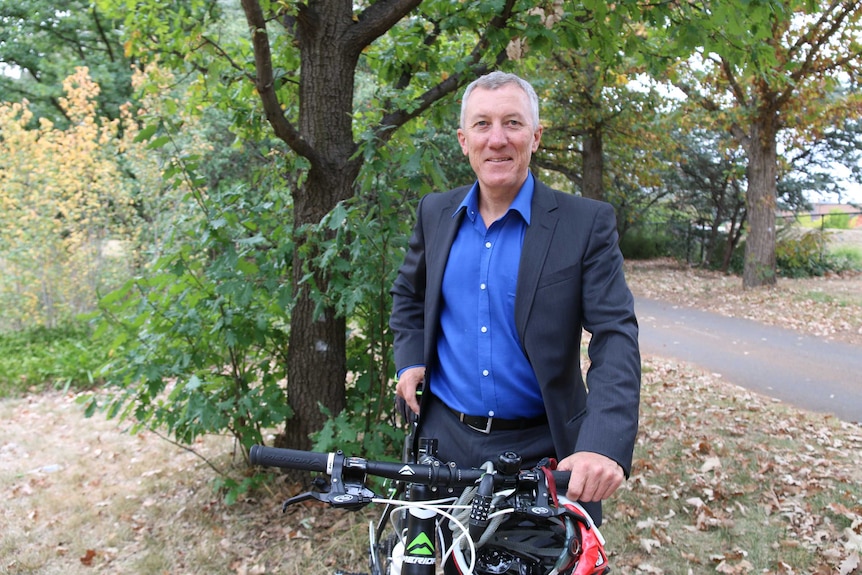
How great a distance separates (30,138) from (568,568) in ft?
36.7

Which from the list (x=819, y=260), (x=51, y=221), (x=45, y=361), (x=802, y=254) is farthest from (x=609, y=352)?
(x=819, y=260)

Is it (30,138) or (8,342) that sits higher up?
(30,138)

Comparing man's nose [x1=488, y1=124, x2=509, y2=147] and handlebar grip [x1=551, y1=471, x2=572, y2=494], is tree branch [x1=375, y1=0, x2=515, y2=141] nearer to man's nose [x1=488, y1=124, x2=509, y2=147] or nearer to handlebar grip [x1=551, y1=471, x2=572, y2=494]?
man's nose [x1=488, y1=124, x2=509, y2=147]

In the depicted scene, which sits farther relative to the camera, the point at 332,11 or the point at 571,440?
the point at 332,11

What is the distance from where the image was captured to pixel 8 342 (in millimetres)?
10305

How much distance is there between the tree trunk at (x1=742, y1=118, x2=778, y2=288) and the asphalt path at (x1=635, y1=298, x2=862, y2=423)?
2906 mm

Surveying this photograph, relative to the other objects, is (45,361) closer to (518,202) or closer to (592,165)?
(518,202)

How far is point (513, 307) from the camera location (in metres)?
2.37

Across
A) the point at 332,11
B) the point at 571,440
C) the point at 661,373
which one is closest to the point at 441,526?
the point at 571,440

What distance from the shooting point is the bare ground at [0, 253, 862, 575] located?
4.57 metres

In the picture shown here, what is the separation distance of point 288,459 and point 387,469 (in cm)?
26

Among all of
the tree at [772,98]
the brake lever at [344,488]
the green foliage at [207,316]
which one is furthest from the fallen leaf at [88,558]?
the tree at [772,98]

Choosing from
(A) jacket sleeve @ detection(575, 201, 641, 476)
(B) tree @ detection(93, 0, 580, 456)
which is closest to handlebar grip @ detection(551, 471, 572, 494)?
(A) jacket sleeve @ detection(575, 201, 641, 476)

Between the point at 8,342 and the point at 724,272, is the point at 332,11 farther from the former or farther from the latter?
the point at 724,272
